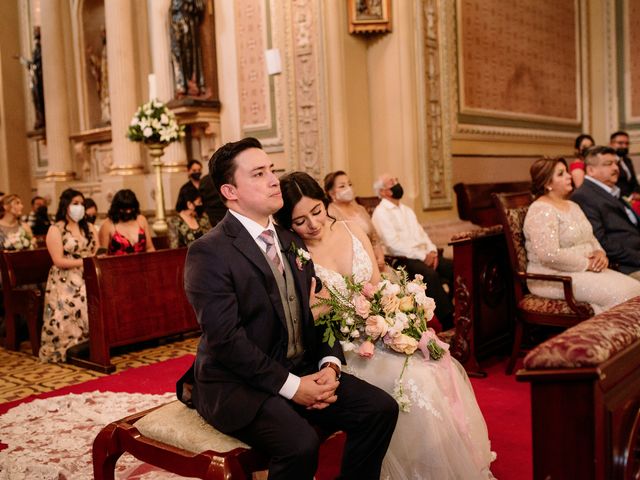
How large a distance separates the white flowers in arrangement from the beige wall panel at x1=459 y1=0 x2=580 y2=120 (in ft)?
11.4

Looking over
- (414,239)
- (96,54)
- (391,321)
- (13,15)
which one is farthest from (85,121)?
(391,321)

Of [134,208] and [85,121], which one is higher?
[85,121]

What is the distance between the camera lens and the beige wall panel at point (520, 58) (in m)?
8.33

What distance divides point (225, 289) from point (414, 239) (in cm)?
402

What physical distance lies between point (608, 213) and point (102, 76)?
904 centimetres

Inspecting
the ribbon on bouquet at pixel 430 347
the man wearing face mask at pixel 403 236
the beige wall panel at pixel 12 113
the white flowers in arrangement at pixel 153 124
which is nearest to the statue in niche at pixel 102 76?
the beige wall panel at pixel 12 113

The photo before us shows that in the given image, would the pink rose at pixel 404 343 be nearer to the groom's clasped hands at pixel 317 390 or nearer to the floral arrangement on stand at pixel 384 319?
the floral arrangement on stand at pixel 384 319

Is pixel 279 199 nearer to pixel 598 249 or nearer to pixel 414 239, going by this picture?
pixel 598 249

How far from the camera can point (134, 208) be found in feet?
20.3

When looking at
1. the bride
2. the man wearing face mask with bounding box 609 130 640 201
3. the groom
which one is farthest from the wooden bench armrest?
the man wearing face mask with bounding box 609 130 640 201

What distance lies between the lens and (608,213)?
15.9 ft

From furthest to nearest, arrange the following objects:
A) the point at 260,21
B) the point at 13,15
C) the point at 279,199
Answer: the point at 13,15
the point at 260,21
the point at 279,199

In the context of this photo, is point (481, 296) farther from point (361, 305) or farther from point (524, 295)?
point (361, 305)

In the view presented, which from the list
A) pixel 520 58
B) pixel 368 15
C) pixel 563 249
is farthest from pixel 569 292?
pixel 520 58
